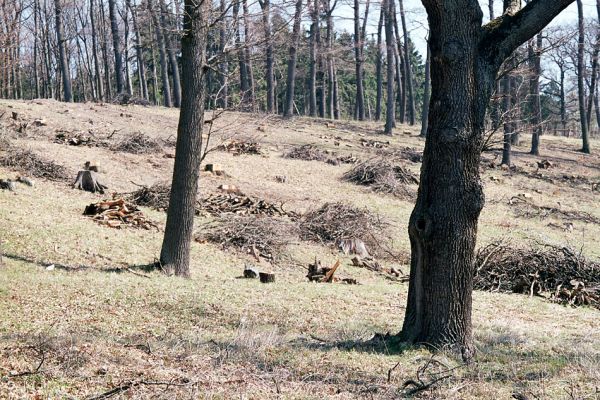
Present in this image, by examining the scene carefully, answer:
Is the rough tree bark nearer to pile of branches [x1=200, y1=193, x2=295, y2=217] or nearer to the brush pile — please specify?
the brush pile

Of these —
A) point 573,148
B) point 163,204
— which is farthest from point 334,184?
point 573,148

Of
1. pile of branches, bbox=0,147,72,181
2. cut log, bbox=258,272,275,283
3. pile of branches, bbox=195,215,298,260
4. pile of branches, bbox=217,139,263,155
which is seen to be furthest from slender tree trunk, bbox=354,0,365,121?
cut log, bbox=258,272,275,283

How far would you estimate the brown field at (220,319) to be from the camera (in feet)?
15.3

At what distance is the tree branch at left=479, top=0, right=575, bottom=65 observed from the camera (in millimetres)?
5906

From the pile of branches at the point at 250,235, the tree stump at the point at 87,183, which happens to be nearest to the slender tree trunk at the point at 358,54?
the tree stump at the point at 87,183

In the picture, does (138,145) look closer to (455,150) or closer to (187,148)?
(187,148)

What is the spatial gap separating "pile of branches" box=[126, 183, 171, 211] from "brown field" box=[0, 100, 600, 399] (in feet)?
2.14

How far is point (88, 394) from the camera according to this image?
4.16 m

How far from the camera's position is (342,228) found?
14.4 metres

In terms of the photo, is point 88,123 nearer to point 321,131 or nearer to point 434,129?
point 321,131

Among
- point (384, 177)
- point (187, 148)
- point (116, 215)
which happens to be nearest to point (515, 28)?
point (187, 148)

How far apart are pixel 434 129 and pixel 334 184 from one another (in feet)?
45.7

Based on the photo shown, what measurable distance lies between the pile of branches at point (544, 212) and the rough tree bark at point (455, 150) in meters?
14.6

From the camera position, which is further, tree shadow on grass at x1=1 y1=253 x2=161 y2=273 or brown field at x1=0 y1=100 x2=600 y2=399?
tree shadow on grass at x1=1 y1=253 x2=161 y2=273
